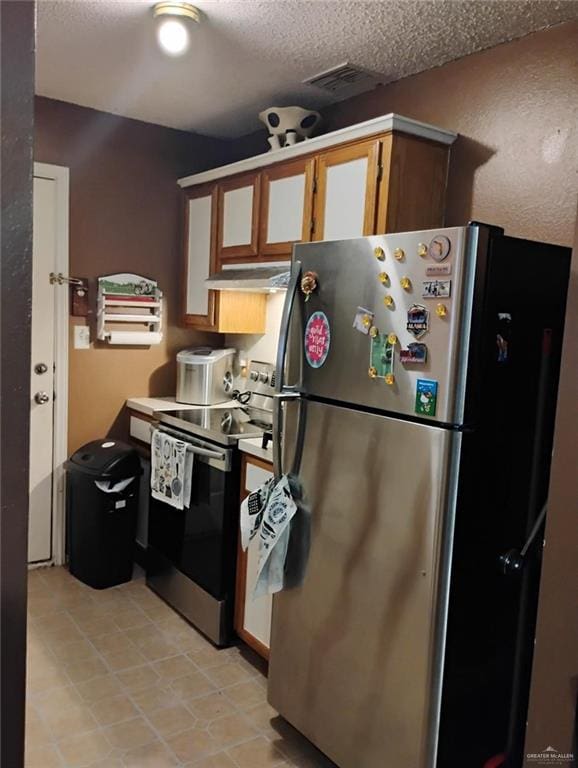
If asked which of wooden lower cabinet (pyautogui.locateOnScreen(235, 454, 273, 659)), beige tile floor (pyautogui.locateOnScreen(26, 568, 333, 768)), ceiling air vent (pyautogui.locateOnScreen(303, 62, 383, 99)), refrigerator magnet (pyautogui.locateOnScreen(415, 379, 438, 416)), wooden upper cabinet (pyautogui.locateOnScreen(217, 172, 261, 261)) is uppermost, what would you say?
ceiling air vent (pyautogui.locateOnScreen(303, 62, 383, 99))

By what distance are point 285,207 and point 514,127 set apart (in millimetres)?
994

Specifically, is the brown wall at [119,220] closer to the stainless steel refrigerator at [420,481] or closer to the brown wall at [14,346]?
the stainless steel refrigerator at [420,481]

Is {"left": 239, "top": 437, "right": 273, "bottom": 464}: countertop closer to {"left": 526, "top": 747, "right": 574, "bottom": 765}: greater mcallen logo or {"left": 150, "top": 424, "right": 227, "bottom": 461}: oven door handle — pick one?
{"left": 150, "top": 424, "right": 227, "bottom": 461}: oven door handle

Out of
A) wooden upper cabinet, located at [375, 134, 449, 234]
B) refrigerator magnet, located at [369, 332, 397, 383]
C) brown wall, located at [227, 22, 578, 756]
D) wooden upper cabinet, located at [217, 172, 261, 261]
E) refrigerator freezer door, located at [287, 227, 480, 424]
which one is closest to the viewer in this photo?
brown wall, located at [227, 22, 578, 756]

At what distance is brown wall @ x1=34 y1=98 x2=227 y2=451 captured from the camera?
3.34 m

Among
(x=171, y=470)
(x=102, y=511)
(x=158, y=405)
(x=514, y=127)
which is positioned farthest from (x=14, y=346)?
(x=158, y=405)

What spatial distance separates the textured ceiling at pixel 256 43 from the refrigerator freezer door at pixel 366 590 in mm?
1322

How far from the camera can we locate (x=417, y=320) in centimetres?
164

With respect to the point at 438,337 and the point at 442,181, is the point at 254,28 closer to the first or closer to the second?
the point at 442,181

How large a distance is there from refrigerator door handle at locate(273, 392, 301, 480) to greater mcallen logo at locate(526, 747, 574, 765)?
1.05 meters

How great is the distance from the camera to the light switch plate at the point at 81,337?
343 cm

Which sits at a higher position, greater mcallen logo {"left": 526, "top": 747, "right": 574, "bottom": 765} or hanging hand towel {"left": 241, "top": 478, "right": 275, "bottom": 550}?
hanging hand towel {"left": 241, "top": 478, "right": 275, "bottom": 550}

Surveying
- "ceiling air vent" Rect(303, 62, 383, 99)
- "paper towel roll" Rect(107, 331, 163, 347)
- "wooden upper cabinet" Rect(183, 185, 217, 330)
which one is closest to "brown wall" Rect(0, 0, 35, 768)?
"ceiling air vent" Rect(303, 62, 383, 99)

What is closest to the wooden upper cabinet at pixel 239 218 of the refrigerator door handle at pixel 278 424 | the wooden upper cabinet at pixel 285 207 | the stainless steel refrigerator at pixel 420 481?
the wooden upper cabinet at pixel 285 207
